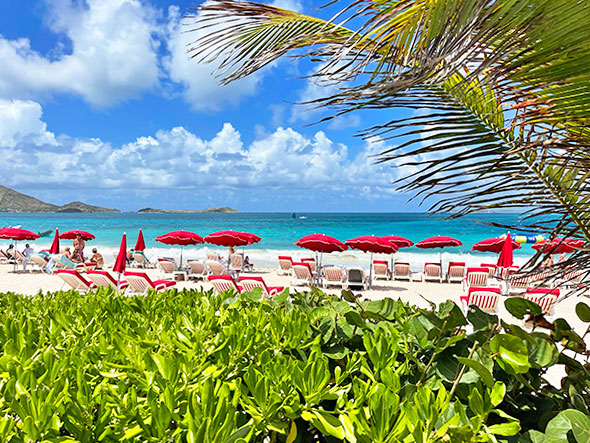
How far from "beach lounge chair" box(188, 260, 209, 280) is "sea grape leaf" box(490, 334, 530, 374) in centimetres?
1570

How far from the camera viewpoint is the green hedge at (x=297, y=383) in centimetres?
99

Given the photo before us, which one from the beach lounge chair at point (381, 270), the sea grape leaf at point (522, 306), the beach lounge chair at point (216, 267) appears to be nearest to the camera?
the sea grape leaf at point (522, 306)

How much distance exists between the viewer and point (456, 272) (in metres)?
16.6

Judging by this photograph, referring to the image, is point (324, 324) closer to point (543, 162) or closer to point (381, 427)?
point (381, 427)

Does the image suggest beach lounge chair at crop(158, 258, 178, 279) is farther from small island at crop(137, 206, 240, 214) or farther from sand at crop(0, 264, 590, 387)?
small island at crop(137, 206, 240, 214)

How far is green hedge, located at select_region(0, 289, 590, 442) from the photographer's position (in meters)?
0.99

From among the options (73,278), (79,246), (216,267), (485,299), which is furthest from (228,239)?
(485,299)

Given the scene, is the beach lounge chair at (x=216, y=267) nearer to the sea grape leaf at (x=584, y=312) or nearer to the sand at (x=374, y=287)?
the sand at (x=374, y=287)

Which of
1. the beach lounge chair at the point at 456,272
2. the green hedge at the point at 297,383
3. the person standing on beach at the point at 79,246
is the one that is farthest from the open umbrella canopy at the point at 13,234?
the green hedge at the point at 297,383

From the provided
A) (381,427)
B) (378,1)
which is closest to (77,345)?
(381,427)

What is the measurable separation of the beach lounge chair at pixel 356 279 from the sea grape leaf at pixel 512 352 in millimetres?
13167

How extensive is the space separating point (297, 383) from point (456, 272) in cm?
1671

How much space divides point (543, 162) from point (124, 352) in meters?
1.77

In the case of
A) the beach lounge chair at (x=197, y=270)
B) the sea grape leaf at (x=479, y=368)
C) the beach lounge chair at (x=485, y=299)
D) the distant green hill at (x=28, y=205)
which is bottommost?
the beach lounge chair at (x=197, y=270)
